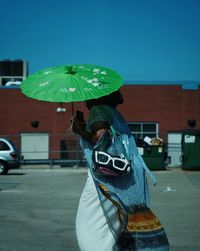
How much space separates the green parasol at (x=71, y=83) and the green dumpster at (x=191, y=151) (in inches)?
828

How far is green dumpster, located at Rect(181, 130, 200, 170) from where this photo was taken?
82.2ft

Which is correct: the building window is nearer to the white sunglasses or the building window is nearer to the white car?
the white car

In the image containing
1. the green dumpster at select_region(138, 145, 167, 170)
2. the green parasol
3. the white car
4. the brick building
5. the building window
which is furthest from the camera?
the building window

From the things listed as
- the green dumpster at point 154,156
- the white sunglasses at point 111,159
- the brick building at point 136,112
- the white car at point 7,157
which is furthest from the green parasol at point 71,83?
the brick building at point 136,112

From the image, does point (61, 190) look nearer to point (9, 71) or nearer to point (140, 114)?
point (140, 114)

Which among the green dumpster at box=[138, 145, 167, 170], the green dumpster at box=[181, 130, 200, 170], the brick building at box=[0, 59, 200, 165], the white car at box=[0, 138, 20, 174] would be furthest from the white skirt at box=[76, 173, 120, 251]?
the brick building at box=[0, 59, 200, 165]

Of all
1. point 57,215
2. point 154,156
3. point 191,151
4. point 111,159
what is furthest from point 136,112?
point 111,159

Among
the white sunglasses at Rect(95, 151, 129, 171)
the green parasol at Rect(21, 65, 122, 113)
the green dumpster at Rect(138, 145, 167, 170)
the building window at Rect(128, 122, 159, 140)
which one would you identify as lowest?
the green dumpster at Rect(138, 145, 167, 170)

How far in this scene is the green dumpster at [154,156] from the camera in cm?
2569

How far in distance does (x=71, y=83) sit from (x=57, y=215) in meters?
6.36

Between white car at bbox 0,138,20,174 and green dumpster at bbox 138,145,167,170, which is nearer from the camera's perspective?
white car at bbox 0,138,20,174

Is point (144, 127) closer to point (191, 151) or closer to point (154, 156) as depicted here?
point (154, 156)

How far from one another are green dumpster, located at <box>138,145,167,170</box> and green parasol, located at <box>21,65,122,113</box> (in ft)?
70.0

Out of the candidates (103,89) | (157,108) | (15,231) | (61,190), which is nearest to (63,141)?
(157,108)
